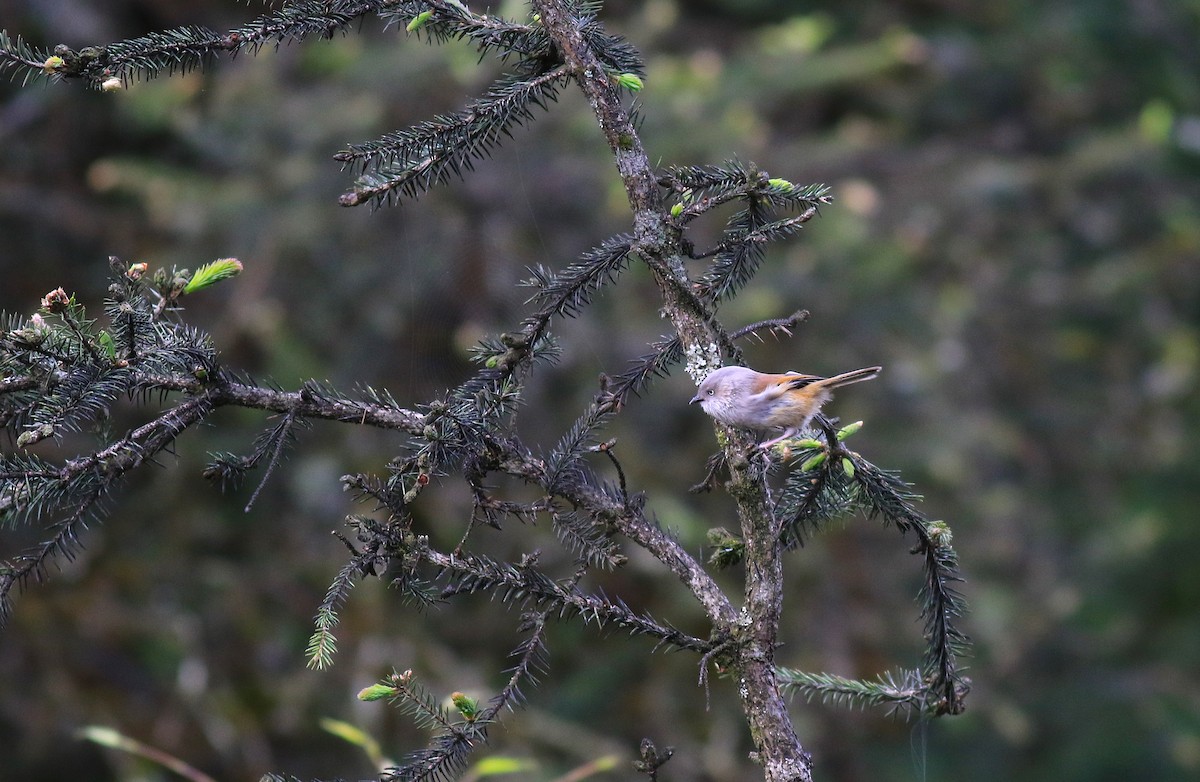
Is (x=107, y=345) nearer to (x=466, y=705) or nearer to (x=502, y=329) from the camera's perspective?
(x=466, y=705)

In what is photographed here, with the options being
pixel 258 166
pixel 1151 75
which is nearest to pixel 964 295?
pixel 1151 75

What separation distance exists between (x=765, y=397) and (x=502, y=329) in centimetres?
304

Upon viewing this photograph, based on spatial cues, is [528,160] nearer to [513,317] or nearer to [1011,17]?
[513,317]

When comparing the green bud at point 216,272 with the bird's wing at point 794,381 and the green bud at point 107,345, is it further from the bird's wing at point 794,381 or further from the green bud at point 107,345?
the bird's wing at point 794,381

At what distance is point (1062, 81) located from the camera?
7770 millimetres

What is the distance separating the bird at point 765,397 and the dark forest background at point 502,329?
6.47 feet

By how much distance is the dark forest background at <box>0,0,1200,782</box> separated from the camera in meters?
5.16


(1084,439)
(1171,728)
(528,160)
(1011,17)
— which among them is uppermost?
(528,160)

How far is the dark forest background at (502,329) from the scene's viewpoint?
516 cm

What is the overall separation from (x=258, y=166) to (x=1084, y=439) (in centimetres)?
646

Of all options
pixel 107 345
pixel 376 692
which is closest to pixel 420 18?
pixel 107 345

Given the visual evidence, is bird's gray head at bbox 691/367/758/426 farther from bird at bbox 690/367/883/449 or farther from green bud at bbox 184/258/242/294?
green bud at bbox 184/258/242/294

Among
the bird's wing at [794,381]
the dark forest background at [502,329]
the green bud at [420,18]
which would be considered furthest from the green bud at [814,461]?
the dark forest background at [502,329]

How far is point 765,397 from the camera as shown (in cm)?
199
